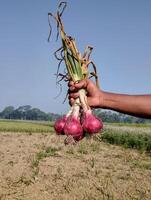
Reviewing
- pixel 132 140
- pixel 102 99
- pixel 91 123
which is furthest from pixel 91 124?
pixel 132 140

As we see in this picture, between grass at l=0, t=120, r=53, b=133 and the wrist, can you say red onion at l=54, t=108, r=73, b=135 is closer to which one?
the wrist

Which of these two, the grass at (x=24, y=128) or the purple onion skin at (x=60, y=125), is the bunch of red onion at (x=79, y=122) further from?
the grass at (x=24, y=128)

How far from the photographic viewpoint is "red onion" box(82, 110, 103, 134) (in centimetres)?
300

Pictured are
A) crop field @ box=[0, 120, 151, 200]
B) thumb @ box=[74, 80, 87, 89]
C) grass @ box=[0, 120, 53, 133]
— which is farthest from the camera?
grass @ box=[0, 120, 53, 133]

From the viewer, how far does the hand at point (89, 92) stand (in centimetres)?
297

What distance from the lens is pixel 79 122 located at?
3.09 metres

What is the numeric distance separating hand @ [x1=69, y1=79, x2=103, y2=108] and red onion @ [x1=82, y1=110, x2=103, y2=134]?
0.11m

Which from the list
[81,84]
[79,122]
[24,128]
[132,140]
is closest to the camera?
[81,84]

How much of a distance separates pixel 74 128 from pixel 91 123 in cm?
11

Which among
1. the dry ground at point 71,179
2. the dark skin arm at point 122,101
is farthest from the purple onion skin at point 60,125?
the dry ground at point 71,179

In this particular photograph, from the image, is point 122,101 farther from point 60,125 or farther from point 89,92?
point 60,125

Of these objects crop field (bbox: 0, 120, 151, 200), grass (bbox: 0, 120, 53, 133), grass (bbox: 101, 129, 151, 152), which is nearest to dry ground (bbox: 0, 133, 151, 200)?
crop field (bbox: 0, 120, 151, 200)

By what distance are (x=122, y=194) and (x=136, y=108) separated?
26.3 ft

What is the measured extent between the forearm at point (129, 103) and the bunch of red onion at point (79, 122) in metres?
0.14
